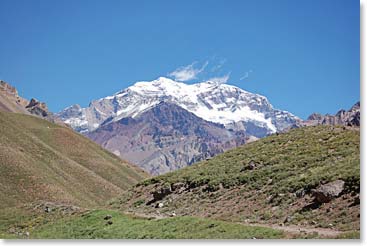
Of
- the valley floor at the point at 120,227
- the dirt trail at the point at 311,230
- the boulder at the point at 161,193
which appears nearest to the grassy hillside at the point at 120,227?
the valley floor at the point at 120,227

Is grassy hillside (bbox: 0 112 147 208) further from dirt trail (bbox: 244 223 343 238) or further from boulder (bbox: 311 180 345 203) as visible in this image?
dirt trail (bbox: 244 223 343 238)

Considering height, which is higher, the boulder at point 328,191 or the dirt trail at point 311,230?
the boulder at point 328,191

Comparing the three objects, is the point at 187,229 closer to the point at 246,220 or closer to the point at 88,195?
the point at 246,220

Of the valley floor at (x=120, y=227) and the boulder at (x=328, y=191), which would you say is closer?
the valley floor at (x=120, y=227)

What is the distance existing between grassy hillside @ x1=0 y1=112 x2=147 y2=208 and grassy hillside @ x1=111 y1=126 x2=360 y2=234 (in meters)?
23.9

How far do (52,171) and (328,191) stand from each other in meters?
53.4

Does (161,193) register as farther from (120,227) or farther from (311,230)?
(311,230)

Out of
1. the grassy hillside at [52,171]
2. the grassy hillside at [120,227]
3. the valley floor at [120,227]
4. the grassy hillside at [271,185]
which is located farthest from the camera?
the grassy hillside at [52,171]

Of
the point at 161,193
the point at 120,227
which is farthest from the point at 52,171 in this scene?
Result: the point at 120,227

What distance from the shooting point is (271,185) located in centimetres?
2688

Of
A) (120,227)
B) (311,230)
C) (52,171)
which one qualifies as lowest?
(120,227)

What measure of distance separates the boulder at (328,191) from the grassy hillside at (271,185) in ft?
0.76

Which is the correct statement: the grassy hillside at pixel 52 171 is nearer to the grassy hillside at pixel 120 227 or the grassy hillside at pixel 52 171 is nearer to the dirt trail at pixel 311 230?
the grassy hillside at pixel 120 227

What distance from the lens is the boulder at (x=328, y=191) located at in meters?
21.6
